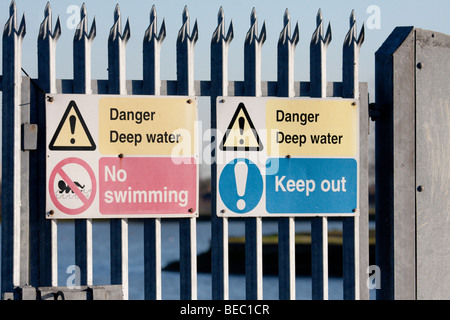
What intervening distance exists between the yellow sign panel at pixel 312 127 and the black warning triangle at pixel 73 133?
102 centimetres

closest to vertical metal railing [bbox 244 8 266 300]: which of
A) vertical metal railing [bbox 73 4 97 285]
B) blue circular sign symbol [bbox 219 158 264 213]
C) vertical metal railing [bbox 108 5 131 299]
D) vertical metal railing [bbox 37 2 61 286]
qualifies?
blue circular sign symbol [bbox 219 158 264 213]

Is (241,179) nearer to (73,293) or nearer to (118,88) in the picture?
(118,88)

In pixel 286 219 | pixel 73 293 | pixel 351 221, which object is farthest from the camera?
pixel 351 221

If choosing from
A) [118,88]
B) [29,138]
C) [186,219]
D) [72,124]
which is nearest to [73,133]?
[72,124]

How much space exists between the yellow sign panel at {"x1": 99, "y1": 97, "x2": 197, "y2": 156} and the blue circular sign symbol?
24cm

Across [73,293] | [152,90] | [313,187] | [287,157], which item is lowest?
[73,293]

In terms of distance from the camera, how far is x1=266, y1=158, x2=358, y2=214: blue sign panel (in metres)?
3.74

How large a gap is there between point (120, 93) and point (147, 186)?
54cm

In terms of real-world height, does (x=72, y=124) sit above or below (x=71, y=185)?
above

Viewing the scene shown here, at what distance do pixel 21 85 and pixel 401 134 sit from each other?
2.23 metres

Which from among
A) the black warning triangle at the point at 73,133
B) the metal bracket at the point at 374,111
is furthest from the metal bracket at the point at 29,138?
the metal bracket at the point at 374,111

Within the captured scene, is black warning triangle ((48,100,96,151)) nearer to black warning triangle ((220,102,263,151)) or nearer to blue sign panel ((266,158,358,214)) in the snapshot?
black warning triangle ((220,102,263,151))

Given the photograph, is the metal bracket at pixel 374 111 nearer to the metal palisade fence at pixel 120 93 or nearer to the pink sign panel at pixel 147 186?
the metal palisade fence at pixel 120 93

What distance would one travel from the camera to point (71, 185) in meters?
3.59
